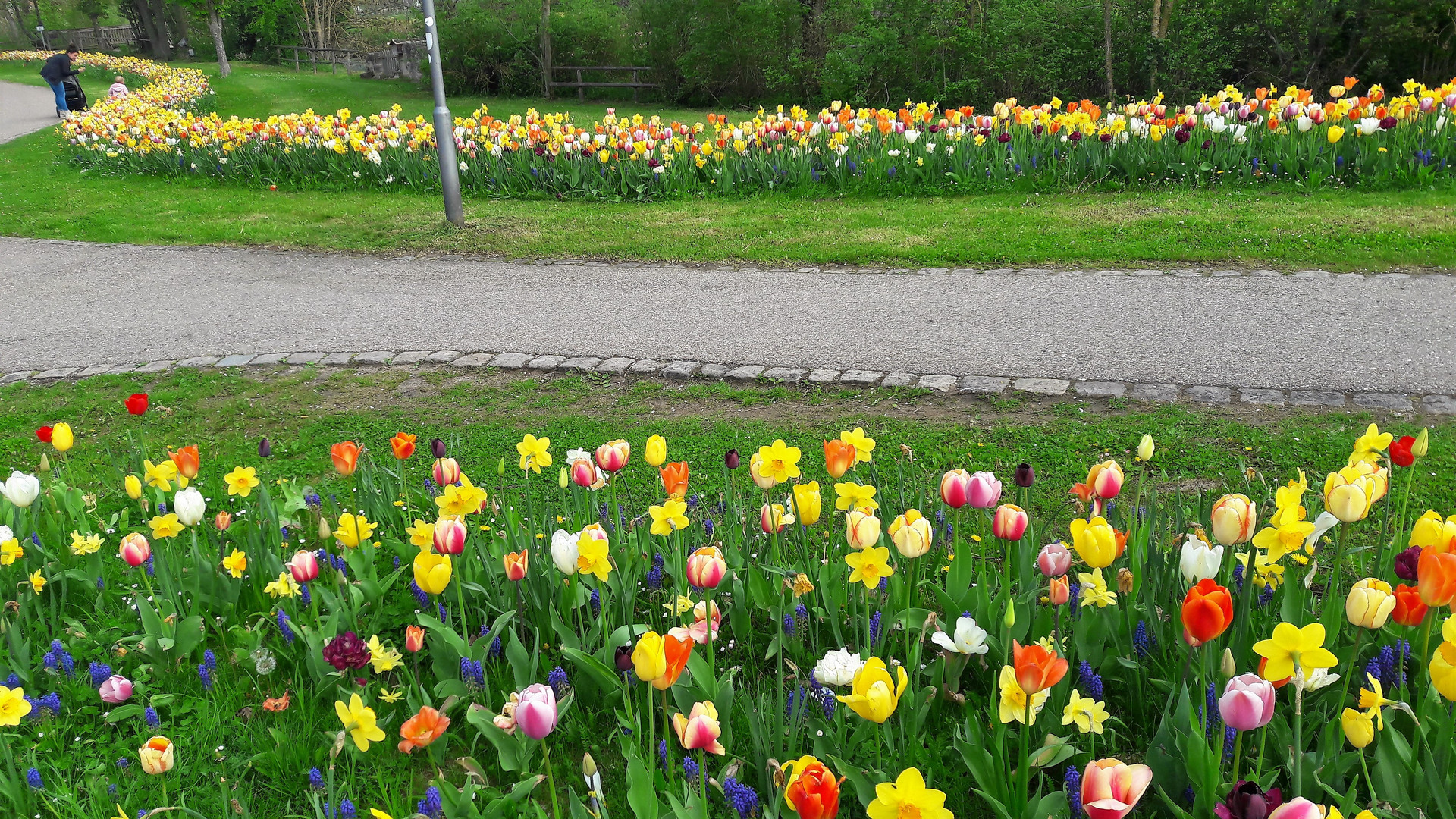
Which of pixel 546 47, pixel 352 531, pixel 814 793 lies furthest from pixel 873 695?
pixel 546 47

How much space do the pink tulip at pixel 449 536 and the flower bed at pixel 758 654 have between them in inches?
0.5

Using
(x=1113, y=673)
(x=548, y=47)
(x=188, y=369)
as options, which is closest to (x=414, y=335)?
(x=188, y=369)

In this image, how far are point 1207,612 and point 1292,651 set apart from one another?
131 millimetres

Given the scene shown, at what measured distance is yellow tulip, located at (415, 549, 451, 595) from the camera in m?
2.18

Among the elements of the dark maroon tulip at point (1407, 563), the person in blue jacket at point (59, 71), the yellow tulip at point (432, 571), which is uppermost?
the person in blue jacket at point (59, 71)

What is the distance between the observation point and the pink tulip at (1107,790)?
146cm

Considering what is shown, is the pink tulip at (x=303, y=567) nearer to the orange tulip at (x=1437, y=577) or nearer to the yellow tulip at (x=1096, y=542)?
the yellow tulip at (x=1096, y=542)

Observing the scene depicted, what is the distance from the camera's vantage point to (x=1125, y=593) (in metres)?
2.48

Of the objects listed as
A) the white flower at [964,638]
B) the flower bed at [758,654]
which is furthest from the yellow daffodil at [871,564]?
the white flower at [964,638]

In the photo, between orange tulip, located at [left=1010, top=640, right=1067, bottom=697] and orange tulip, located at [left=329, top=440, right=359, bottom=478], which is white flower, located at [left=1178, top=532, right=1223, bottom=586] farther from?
orange tulip, located at [left=329, top=440, right=359, bottom=478]

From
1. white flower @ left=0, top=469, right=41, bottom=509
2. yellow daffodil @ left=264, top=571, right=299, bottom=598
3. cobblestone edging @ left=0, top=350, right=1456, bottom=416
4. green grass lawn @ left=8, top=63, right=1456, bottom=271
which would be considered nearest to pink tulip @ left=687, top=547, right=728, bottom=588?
yellow daffodil @ left=264, top=571, right=299, bottom=598

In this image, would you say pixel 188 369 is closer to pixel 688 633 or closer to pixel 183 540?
pixel 183 540

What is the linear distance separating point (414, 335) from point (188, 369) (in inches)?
49.7

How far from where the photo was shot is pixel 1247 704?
1.55m
